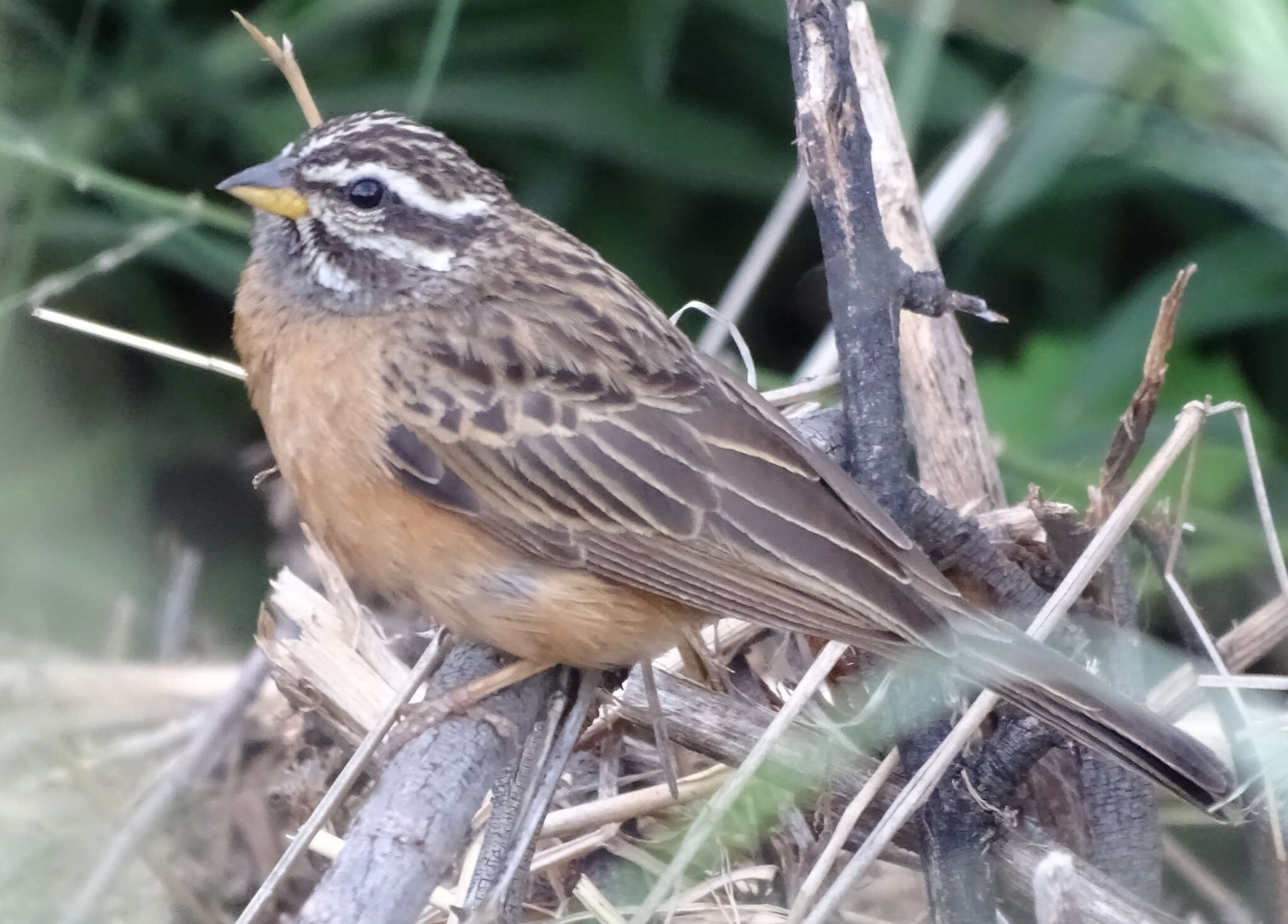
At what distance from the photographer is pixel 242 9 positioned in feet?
16.3

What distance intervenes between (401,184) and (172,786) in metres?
1.64

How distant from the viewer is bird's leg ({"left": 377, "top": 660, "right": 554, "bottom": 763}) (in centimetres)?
323

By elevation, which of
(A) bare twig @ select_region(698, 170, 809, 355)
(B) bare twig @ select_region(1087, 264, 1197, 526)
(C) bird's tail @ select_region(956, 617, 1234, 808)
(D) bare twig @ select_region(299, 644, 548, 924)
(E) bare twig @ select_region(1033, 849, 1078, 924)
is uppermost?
(A) bare twig @ select_region(698, 170, 809, 355)

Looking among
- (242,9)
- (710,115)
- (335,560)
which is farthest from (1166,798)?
(242,9)

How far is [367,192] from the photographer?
3625 mm

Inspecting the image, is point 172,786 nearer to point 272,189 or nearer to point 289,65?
point 272,189

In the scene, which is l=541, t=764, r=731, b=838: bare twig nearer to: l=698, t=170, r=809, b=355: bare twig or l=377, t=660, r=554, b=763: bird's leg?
l=377, t=660, r=554, b=763: bird's leg

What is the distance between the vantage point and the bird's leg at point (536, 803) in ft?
8.95

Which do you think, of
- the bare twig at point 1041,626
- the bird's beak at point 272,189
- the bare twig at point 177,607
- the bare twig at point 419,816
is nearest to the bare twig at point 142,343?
the bird's beak at point 272,189

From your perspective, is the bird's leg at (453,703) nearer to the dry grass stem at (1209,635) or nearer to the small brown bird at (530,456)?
the small brown bird at (530,456)

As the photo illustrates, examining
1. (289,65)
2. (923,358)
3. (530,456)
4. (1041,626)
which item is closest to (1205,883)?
(1041,626)

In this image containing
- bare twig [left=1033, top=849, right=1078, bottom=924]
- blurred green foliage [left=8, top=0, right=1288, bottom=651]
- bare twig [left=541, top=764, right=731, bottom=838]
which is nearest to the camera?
bare twig [left=1033, top=849, right=1078, bottom=924]

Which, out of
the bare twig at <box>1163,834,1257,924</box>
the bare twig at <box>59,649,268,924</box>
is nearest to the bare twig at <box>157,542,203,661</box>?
the bare twig at <box>59,649,268,924</box>

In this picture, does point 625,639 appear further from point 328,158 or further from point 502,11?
point 502,11
